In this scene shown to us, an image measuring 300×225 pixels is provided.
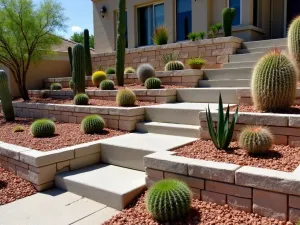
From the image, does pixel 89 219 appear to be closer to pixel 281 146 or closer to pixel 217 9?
pixel 281 146

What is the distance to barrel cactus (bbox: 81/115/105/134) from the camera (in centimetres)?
552

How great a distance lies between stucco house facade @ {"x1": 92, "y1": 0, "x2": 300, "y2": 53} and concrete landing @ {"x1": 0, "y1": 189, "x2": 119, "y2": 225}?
25.8 feet

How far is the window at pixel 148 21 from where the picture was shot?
11.9m

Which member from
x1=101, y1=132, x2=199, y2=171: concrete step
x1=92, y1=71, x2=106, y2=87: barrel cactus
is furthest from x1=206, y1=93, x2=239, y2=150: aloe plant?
x1=92, y1=71, x2=106, y2=87: barrel cactus

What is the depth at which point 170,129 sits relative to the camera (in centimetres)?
503

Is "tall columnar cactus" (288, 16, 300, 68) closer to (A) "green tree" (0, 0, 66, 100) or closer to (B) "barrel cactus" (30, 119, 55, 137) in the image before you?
(B) "barrel cactus" (30, 119, 55, 137)

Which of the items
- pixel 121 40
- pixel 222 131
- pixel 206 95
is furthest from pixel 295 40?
pixel 121 40

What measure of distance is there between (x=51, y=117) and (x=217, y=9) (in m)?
6.64

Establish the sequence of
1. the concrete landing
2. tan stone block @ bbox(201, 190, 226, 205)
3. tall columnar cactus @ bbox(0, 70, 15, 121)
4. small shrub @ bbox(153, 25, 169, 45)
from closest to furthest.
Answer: tan stone block @ bbox(201, 190, 226, 205) < the concrete landing < tall columnar cactus @ bbox(0, 70, 15, 121) < small shrub @ bbox(153, 25, 169, 45)

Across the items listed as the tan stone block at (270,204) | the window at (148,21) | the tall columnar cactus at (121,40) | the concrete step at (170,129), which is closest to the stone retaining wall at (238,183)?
the tan stone block at (270,204)

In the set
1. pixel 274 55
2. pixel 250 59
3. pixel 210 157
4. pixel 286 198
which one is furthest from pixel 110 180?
pixel 250 59

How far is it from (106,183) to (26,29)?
6889 millimetres

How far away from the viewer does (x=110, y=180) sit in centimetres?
387

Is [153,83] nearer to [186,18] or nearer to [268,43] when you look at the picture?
[268,43]
